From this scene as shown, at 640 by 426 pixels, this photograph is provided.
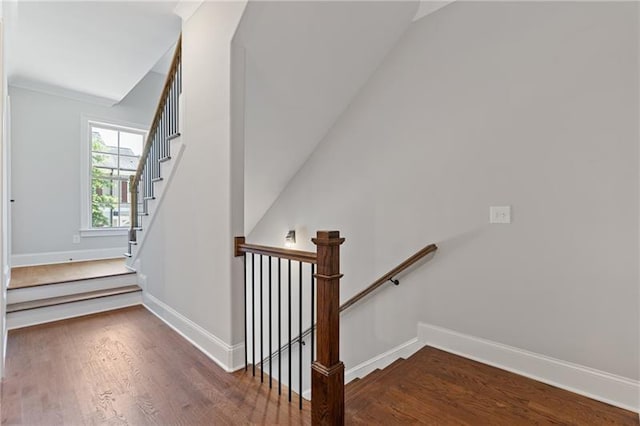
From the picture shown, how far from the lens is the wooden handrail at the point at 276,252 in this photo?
5.31 ft

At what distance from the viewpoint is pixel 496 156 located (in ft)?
6.88

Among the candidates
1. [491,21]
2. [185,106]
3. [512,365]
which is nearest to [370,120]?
[491,21]

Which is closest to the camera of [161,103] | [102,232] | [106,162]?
[161,103]

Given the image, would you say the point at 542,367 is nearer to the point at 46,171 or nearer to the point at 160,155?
the point at 160,155

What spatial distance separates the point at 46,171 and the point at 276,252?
4.36 meters

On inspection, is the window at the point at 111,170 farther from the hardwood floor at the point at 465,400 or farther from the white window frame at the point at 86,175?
the hardwood floor at the point at 465,400

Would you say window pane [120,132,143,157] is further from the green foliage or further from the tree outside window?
the green foliage

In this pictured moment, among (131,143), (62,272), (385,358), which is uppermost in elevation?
(131,143)

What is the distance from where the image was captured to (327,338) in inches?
57.3

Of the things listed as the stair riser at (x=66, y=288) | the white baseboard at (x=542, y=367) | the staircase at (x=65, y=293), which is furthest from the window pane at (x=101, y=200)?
the white baseboard at (x=542, y=367)

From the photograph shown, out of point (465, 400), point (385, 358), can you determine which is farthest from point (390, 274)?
point (465, 400)

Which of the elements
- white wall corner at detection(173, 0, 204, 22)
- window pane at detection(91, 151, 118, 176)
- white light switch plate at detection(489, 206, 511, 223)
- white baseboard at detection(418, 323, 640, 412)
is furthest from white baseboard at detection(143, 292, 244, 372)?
window pane at detection(91, 151, 118, 176)

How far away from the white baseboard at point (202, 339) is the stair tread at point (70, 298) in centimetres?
50

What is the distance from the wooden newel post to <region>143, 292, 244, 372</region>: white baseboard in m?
0.82
